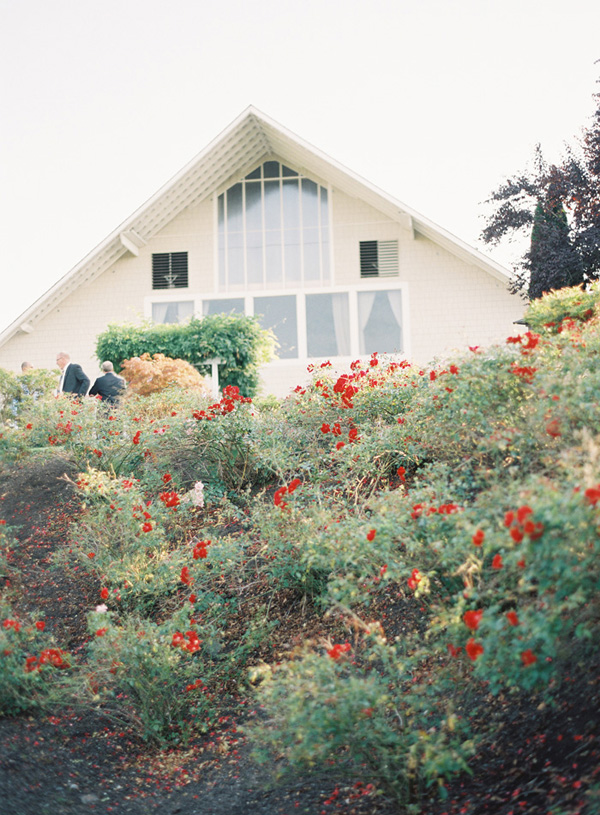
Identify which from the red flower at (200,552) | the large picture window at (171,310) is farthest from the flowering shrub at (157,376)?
the red flower at (200,552)

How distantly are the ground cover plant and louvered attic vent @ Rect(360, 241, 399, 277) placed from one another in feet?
30.3

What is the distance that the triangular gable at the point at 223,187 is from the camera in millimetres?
15523

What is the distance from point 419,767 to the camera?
3.15 meters

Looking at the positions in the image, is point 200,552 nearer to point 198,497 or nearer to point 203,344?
point 198,497

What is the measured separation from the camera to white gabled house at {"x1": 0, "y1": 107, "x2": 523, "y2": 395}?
52.3 feet

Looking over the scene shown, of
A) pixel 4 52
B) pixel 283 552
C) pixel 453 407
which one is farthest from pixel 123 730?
pixel 4 52

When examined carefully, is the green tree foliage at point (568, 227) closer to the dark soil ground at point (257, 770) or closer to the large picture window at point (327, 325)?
the large picture window at point (327, 325)

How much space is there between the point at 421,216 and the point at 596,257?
3756mm

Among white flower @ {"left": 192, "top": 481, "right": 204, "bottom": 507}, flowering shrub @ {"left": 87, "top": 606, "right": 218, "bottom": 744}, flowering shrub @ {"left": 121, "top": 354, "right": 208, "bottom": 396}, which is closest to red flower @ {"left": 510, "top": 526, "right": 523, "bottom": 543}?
flowering shrub @ {"left": 87, "top": 606, "right": 218, "bottom": 744}

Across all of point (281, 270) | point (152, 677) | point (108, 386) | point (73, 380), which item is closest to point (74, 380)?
point (73, 380)

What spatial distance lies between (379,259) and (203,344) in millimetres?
5099

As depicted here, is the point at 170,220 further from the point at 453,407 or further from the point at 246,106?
the point at 453,407

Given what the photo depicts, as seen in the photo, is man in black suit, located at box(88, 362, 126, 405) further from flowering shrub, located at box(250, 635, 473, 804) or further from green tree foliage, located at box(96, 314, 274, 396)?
flowering shrub, located at box(250, 635, 473, 804)

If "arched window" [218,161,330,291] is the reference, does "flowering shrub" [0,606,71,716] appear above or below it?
below
